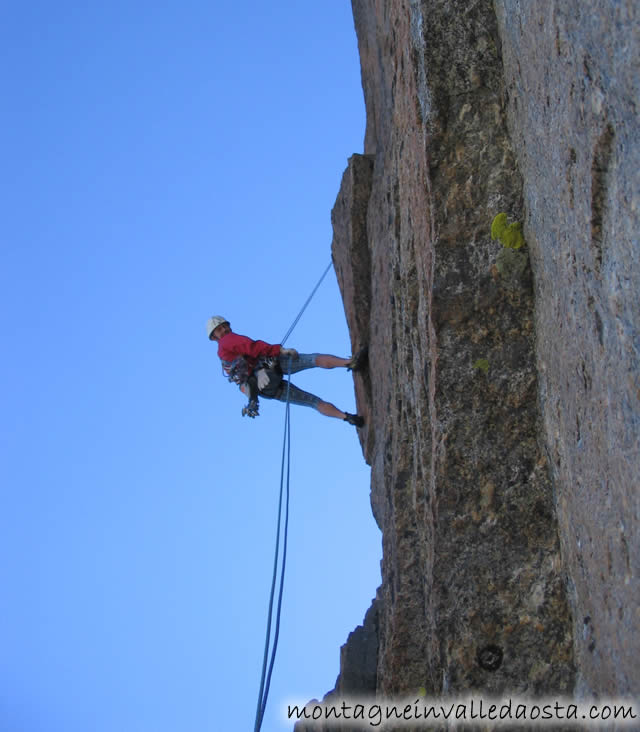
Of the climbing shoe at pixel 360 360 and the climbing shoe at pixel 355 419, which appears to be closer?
the climbing shoe at pixel 360 360

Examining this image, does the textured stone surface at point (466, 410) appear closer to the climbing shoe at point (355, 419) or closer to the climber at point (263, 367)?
the climbing shoe at point (355, 419)

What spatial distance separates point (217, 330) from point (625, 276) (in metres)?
7.36

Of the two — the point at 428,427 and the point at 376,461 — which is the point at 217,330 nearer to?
the point at 376,461

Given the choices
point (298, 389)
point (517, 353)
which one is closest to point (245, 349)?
point (298, 389)

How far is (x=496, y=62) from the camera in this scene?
5.22m

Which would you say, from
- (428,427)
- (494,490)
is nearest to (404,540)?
(428,427)

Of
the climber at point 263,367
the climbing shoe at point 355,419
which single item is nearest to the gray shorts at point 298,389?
the climber at point 263,367

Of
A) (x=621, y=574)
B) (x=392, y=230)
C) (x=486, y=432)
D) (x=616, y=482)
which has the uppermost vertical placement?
(x=392, y=230)

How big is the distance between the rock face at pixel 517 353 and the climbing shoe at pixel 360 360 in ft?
8.14

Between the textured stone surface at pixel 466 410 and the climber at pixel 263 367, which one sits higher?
the climber at pixel 263 367

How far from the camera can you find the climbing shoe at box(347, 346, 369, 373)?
9000 mm

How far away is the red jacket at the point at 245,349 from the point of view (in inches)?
390

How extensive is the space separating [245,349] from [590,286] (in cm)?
652

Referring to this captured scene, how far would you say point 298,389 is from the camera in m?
10.0
